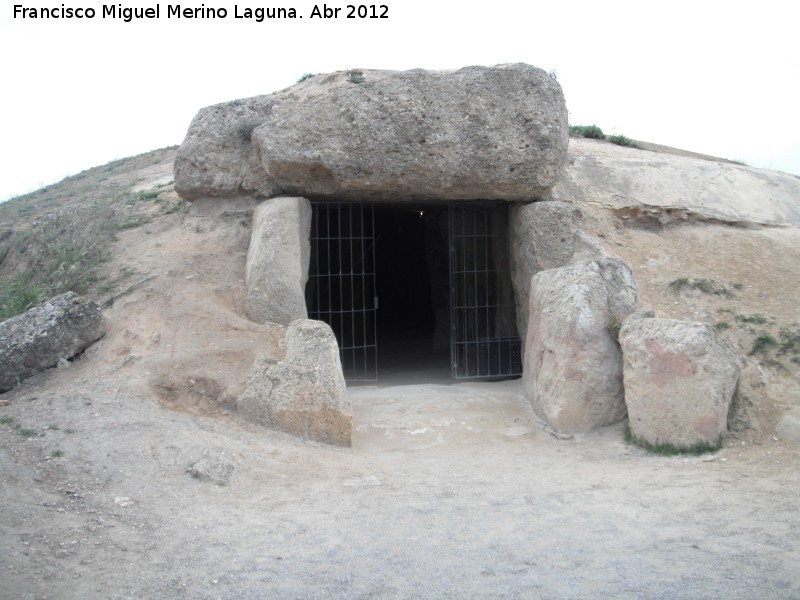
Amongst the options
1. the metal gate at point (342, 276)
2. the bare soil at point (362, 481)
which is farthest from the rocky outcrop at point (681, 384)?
the metal gate at point (342, 276)

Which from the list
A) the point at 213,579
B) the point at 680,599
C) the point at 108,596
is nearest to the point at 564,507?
the point at 680,599

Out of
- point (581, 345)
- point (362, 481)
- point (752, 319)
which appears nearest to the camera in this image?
point (362, 481)

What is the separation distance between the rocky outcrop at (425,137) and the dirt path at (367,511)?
107 inches

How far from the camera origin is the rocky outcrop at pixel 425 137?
764cm

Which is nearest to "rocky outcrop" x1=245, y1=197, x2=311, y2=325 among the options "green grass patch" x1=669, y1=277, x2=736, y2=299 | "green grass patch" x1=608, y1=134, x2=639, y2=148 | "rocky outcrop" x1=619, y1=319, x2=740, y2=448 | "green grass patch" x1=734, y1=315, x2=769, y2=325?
"rocky outcrop" x1=619, y1=319, x2=740, y2=448

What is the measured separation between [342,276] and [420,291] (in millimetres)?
5534

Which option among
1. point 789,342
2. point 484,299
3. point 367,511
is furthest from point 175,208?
point 789,342

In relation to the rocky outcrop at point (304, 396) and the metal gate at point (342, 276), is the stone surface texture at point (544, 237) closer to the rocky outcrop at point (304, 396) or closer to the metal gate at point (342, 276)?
the metal gate at point (342, 276)

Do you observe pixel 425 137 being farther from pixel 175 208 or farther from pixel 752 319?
pixel 752 319

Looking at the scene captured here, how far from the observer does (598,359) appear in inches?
244

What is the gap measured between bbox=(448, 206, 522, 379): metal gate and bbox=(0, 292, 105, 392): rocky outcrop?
3838 mm

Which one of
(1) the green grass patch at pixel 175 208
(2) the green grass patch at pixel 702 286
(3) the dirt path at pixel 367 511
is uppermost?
(1) the green grass patch at pixel 175 208

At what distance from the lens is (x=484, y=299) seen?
9555 mm

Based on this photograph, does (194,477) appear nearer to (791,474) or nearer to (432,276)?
(791,474)
